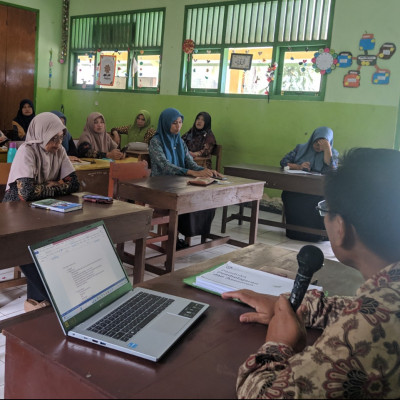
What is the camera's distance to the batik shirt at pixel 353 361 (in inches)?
30.9

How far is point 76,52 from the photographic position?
854 cm

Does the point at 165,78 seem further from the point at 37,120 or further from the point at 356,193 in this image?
the point at 356,193

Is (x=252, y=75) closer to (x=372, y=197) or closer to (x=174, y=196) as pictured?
(x=174, y=196)

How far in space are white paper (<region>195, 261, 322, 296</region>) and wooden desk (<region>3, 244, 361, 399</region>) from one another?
17 centimetres

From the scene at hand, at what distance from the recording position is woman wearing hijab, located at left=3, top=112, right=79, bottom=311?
2633 mm

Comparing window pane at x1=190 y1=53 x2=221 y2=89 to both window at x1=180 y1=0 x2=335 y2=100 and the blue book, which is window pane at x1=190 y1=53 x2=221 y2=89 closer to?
window at x1=180 y1=0 x2=335 y2=100

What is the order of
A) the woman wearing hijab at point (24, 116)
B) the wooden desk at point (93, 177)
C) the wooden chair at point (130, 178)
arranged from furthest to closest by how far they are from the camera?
the woman wearing hijab at point (24, 116)
the wooden desk at point (93, 177)
the wooden chair at point (130, 178)

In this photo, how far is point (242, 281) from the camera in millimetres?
1483

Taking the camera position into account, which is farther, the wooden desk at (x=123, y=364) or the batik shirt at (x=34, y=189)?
the batik shirt at (x=34, y=189)

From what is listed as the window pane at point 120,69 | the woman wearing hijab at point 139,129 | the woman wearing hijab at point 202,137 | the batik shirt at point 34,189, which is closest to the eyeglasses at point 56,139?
the batik shirt at point 34,189

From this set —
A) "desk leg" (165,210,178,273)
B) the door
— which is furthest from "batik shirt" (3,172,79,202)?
the door

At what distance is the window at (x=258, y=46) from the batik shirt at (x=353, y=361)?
537 centimetres

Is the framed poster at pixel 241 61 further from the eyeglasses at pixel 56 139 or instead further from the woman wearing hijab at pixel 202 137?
the eyeglasses at pixel 56 139

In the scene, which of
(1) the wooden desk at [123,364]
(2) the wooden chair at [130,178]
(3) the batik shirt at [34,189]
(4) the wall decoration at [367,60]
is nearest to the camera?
(1) the wooden desk at [123,364]
